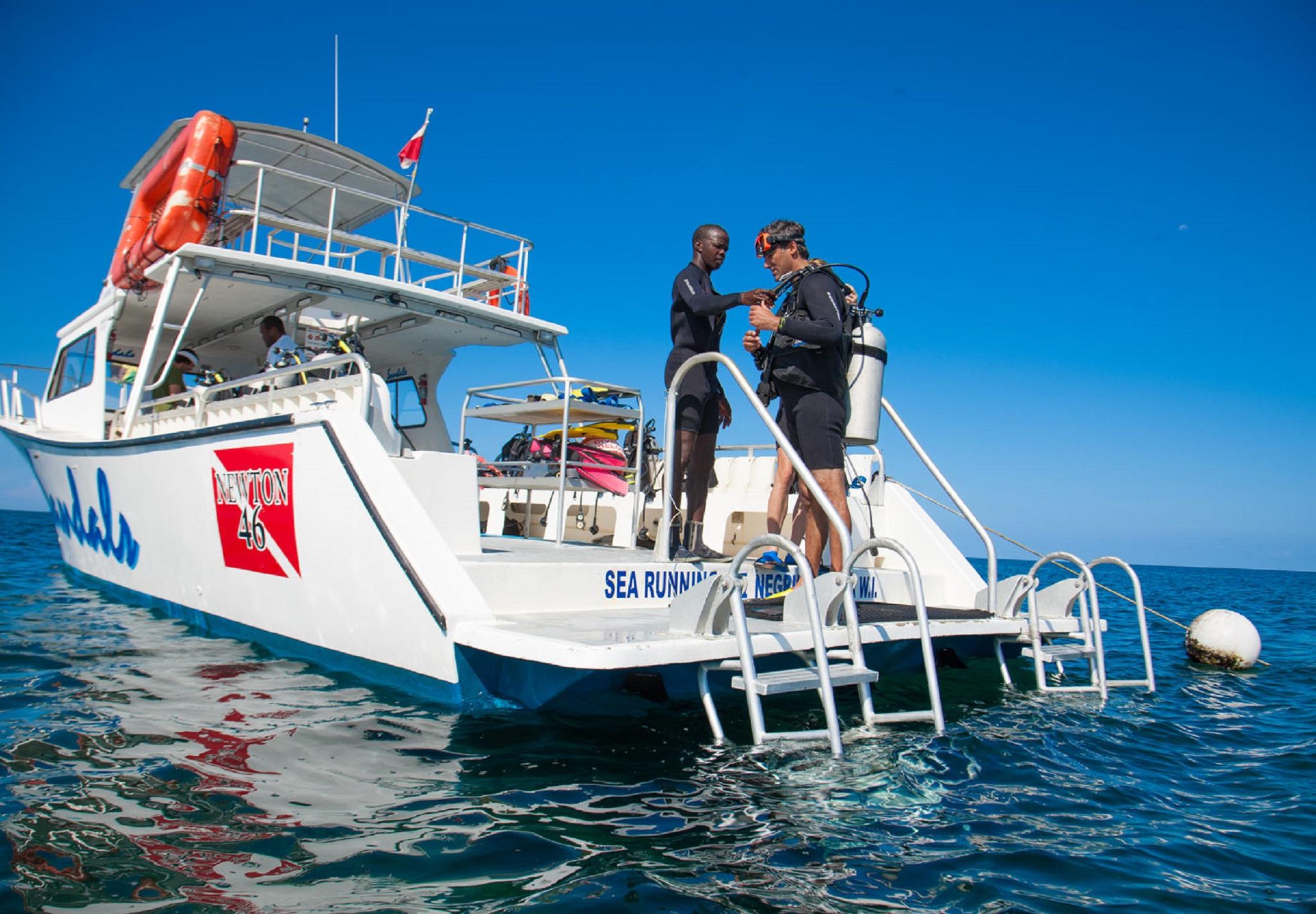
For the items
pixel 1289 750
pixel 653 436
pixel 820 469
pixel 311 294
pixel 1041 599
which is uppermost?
pixel 311 294

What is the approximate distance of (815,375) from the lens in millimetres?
4500

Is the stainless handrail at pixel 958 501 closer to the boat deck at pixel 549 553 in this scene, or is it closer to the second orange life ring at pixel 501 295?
the boat deck at pixel 549 553

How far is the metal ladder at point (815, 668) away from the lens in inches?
121

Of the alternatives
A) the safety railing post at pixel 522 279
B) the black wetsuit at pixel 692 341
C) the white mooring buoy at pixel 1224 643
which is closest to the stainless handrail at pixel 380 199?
the safety railing post at pixel 522 279

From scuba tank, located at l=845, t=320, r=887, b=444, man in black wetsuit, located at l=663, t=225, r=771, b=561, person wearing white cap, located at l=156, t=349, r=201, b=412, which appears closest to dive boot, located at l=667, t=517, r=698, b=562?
man in black wetsuit, located at l=663, t=225, r=771, b=561

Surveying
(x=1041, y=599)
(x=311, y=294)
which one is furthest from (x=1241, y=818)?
(x=311, y=294)

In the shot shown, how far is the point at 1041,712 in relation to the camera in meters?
4.44

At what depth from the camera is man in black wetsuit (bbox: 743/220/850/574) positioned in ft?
14.4

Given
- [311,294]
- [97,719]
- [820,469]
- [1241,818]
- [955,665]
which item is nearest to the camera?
[1241,818]

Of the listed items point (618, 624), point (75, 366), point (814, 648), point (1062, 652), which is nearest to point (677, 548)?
point (618, 624)

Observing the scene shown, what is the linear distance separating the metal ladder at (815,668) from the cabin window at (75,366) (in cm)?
741

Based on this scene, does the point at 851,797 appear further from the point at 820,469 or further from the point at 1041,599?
the point at 1041,599

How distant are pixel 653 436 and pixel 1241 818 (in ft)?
19.0

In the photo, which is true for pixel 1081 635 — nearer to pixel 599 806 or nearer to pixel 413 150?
pixel 599 806
